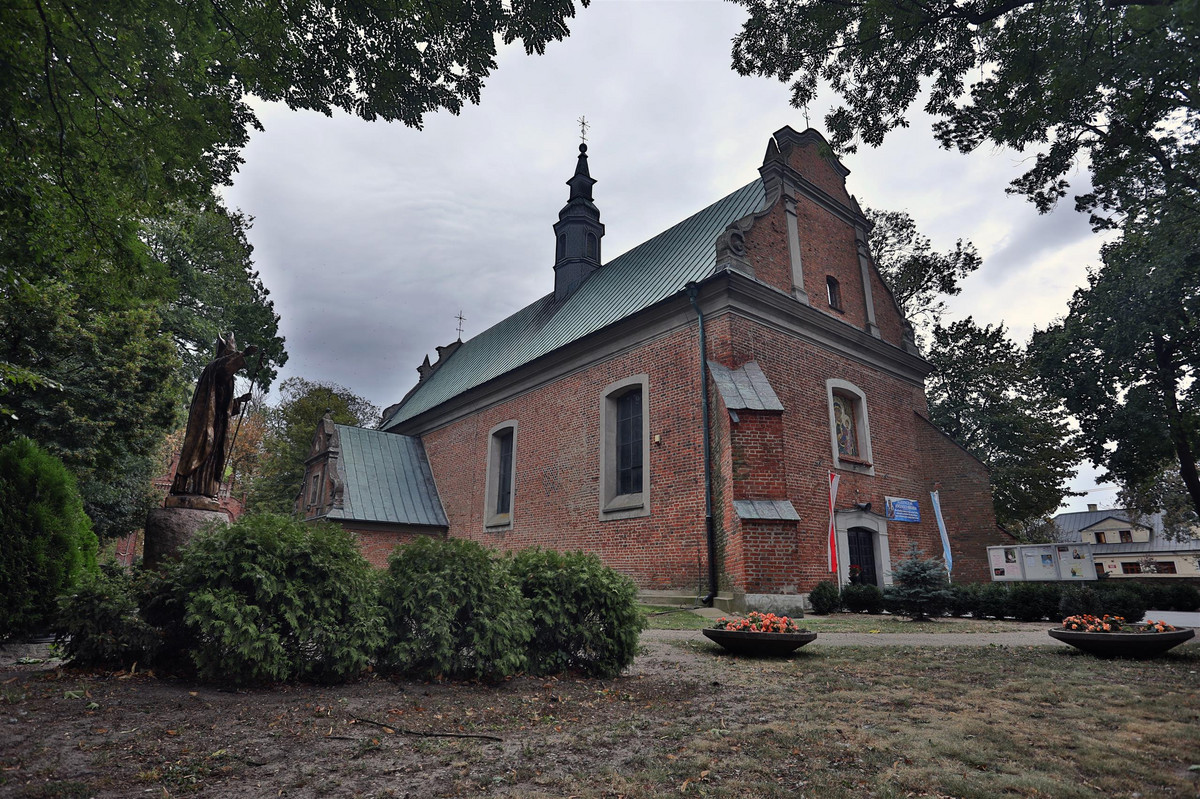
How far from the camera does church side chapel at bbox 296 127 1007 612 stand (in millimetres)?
12523

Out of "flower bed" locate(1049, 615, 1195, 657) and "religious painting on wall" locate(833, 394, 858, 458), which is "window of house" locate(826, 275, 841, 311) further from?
"flower bed" locate(1049, 615, 1195, 657)

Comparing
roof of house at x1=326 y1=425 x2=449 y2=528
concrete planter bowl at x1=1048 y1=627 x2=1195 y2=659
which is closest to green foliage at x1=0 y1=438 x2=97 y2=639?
concrete planter bowl at x1=1048 y1=627 x2=1195 y2=659

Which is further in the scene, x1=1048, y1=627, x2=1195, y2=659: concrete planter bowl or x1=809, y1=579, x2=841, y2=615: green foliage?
x1=809, y1=579, x2=841, y2=615: green foliage

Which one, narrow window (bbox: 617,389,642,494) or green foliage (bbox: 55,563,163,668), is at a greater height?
narrow window (bbox: 617,389,642,494)

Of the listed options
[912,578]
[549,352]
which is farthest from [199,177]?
[912,578]

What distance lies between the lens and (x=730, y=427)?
12195 millimetres

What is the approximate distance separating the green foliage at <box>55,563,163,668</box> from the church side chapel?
28.7 ft

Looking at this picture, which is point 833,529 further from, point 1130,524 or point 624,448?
point 1130,524

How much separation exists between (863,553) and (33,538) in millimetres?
15102

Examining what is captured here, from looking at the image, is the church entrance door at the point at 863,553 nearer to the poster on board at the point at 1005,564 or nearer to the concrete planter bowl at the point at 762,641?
the concrete planter bowl at the point at 762,641

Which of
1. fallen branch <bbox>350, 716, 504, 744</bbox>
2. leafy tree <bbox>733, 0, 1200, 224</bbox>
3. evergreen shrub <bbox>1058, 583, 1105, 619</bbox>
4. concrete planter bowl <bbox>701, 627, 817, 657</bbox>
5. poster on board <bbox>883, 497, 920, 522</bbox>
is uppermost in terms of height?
leafy tree <bbox>733, 0, 1200, 224</bbox>

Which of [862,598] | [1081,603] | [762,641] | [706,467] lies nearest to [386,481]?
[706,467]

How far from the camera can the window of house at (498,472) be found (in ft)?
65.1

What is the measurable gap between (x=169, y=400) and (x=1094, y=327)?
1003 inches
